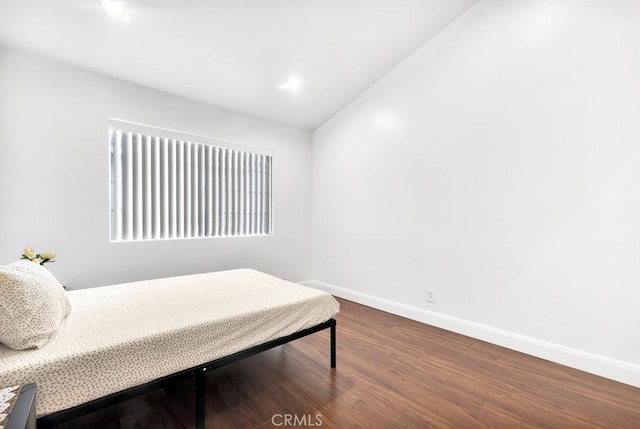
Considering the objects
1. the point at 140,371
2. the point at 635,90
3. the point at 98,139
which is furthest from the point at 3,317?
the point at 635,90

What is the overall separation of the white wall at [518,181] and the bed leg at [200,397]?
7.63 ft

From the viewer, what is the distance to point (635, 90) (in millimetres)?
1988

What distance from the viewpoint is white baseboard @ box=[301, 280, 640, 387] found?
6.70 feet

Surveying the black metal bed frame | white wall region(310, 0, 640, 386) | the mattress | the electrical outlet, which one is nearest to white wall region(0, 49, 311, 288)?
the mattress

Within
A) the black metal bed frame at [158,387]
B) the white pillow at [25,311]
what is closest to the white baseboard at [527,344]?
the black metal bed frame at [158,387]

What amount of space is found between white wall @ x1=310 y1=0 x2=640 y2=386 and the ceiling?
0.46 meters

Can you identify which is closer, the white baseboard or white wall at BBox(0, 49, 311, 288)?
the white baseboard

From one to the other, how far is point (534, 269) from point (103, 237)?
383 centimetres

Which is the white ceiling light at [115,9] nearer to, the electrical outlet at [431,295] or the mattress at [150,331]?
the mattress at [150,331]

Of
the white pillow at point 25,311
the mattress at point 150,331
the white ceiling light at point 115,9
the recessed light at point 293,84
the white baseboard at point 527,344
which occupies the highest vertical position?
the recessed light at point 293,84

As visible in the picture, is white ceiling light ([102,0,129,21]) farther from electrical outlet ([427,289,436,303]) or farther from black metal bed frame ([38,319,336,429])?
electrical outlet ([427,289,436,303])

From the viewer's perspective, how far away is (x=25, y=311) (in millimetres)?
1253

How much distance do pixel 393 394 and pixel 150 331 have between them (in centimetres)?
148

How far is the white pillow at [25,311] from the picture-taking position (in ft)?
3.96
